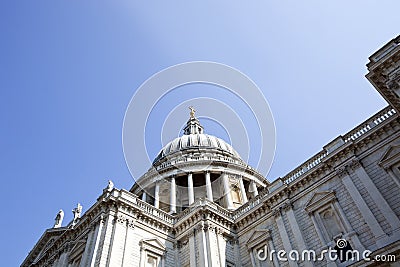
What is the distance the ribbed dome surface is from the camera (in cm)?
4235

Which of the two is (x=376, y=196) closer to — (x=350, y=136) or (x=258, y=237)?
(x=350, y=136)

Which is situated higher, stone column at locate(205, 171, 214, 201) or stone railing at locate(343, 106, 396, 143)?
stone column at locate(205, 171, 214, 201)

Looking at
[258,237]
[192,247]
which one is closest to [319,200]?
[258,237]

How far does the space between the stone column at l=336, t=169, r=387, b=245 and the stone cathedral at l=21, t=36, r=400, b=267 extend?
0.05 m

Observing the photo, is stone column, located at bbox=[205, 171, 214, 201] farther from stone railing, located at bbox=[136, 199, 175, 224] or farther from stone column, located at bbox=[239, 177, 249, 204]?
stone railing, located at bbox=[136, 199, 175, 224]

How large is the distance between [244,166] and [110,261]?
2305cm

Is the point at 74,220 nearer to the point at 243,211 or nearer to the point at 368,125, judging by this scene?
the point at 243,211

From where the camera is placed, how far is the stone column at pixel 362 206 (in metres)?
15.7

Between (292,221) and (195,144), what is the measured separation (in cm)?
2430

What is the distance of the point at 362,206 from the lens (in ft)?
55.6

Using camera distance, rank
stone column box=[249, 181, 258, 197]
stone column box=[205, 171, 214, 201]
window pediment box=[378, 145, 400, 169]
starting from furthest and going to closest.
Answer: stone column box=[249, 181, 258, 197] < stone column box=[205, 171, 214, 201] < window pediment box=[378, 145, 400, 169]

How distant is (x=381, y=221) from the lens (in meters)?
16.0

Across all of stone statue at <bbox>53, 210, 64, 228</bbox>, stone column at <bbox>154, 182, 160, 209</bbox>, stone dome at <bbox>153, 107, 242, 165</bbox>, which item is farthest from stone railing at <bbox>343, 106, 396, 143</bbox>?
stone statue at <bbox>53, 210, 64, 228</bbox>

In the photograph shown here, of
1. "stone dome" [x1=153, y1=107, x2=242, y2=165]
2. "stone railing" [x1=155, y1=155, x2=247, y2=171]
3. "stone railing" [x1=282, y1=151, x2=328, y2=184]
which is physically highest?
"stone dome" [x1=153, y1=107, x2=242, y2=165]
